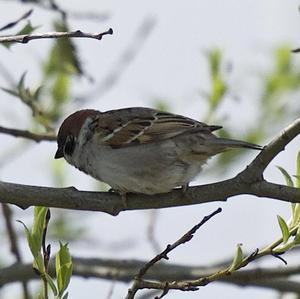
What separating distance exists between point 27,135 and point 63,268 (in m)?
1.28

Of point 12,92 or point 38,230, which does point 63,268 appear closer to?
point 38,230

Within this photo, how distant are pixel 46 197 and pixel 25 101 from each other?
99 centimetres

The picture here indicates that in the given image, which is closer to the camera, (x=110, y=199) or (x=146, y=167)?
(x=110, y=199)

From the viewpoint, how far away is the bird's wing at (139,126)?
12.5ft

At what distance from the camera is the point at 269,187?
2.78 meters

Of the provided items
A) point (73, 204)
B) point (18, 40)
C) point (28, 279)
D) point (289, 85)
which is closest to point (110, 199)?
point (73, 204)

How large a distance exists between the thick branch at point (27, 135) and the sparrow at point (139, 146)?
2.4 inches

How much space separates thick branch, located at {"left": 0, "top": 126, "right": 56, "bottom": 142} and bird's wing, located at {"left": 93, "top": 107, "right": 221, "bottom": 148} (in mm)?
220

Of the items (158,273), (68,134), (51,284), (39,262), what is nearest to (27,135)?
(68,134)

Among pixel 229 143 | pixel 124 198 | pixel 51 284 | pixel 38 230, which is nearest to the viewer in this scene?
pixel 51 284

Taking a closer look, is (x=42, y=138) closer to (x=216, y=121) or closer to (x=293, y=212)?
(x=216, y=121)

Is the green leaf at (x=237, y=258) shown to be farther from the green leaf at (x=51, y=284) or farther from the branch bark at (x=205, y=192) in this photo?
the green leaf at (x=51, y=284)

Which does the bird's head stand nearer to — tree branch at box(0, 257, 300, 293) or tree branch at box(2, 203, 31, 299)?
tree branch at box(2, 203, 31, 299)

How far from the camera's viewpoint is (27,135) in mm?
3754
